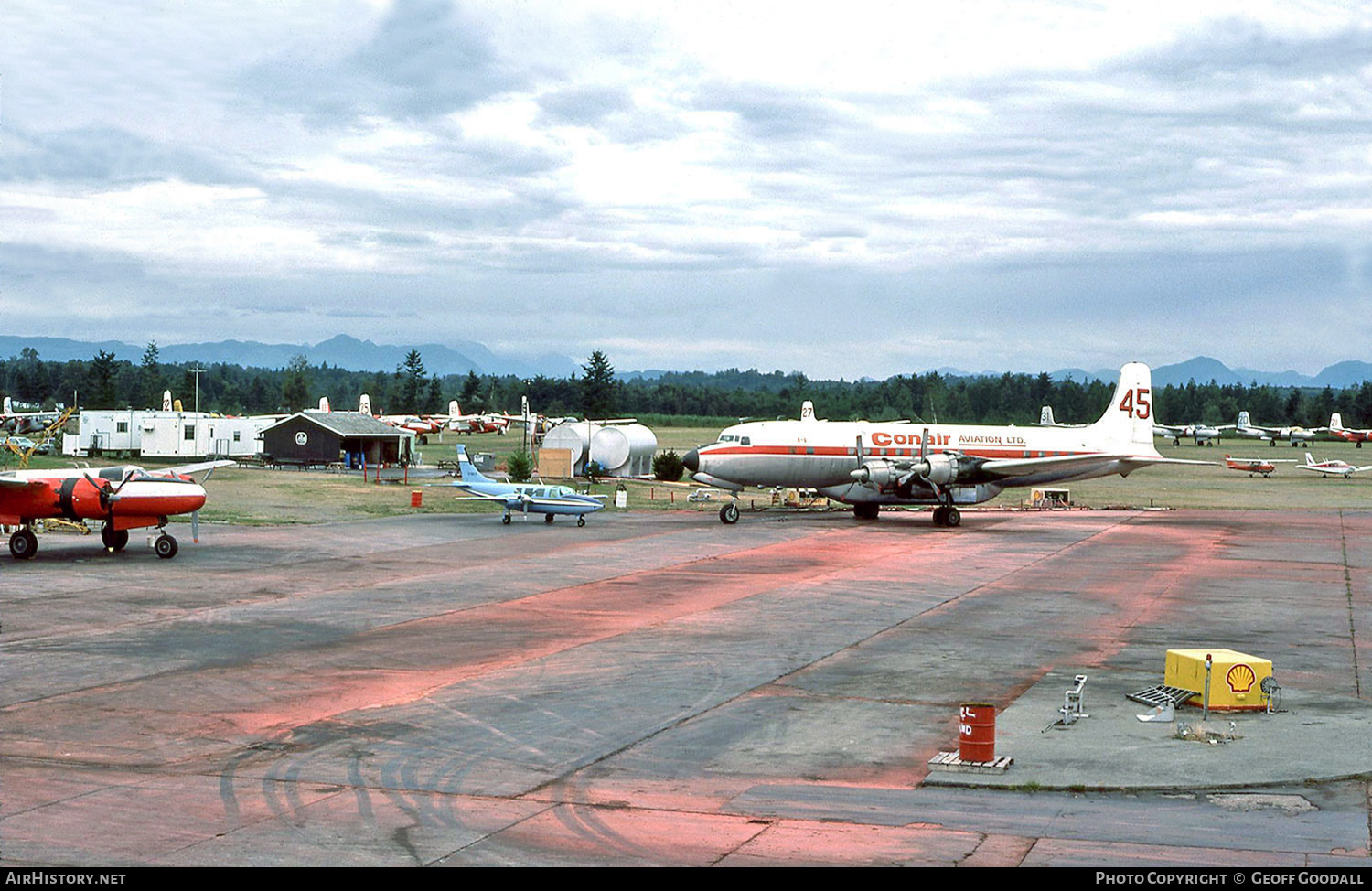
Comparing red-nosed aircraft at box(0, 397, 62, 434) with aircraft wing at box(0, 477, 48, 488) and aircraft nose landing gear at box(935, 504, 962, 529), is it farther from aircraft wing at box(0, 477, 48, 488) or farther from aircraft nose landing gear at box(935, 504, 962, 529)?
aircraft nose landing gear at box(935, 504, 962, 529)

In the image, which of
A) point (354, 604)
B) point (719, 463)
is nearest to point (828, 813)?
point (354, 604)

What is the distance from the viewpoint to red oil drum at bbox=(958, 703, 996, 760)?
15234 mm

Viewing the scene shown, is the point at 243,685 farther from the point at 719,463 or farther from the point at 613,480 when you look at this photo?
the point at 613,480

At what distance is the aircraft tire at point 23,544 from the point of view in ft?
115

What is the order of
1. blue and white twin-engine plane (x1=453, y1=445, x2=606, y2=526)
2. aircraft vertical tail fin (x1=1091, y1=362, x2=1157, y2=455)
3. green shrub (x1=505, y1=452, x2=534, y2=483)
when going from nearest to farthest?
blue and white twin-engine plane (x1=453, y1=445, x2=606, y2=526) < aircraft vertical tail fin (x1=1091, y1=362, x2=1157, y2=455) < green shrub (x1=505, y1=452, x2=534, y2=483)

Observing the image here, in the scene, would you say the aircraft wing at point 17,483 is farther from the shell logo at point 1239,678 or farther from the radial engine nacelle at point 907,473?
the shell logo at point 1239,678

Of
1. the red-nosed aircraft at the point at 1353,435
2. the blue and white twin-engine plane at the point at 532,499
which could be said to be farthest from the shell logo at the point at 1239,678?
the red-nosed aircraft at the point at 1353,435

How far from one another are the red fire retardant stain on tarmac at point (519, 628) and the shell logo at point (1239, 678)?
37.5 ft

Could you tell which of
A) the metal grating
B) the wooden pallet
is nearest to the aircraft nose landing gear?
the metal grating

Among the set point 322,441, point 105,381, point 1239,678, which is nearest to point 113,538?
point 1239,678

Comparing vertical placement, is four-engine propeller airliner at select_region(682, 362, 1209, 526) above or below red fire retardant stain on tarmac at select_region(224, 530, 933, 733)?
above

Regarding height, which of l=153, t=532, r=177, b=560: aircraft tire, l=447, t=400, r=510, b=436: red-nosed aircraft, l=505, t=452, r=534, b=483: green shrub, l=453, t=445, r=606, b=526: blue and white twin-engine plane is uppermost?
l=447, t=400, r=510, b=436: red-nosed aircraft

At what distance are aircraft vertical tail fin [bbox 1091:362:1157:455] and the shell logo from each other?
3922cm

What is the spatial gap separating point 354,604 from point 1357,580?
2669cm
